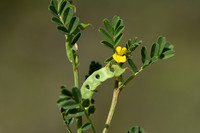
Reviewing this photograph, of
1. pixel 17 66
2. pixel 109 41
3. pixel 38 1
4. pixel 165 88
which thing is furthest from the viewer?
Answer: pixel 38 1

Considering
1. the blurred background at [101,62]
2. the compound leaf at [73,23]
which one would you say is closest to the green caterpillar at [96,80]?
the compound leaf at [73,23]

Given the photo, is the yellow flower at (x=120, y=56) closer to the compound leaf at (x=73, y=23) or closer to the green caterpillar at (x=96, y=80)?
the green caterpillar at (x=96, y=80)

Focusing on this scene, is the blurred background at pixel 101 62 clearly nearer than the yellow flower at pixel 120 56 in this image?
No

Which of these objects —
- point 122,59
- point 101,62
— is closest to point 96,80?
point 122,59

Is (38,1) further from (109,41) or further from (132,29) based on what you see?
(109,41)

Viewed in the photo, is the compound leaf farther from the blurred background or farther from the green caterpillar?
the blurred background

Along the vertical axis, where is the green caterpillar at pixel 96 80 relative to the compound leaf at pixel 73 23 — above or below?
below

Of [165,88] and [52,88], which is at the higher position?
[52,88]

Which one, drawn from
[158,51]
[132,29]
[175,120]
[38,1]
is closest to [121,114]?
[175,120]

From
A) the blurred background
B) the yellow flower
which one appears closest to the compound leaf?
the yellow flower
